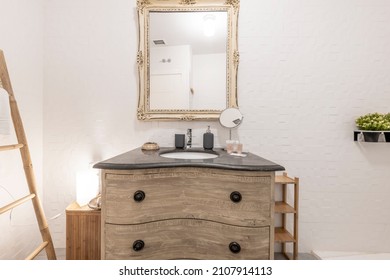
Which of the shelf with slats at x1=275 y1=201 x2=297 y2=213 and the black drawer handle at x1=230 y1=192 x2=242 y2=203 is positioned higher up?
the black drawer handle at x1=230 y1=192 x2=242 y2=203

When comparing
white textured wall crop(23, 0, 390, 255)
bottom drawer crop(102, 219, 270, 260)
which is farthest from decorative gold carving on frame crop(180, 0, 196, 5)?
bottom drawer crop(102, 219, 270, 260)

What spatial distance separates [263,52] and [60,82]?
1621 millimetres

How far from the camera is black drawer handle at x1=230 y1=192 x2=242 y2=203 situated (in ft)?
3.55

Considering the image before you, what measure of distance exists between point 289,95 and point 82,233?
1772 millimetres

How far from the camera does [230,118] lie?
1.70 m

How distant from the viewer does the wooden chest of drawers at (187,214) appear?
107 cm

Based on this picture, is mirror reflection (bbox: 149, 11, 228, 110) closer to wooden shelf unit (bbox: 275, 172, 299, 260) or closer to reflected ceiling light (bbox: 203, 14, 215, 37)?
reflected ceiling light (bbox: 203, 14, 215, 37)

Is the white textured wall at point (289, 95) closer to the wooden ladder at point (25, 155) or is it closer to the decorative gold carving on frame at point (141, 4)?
the decorative gold carving on frame at point (141, 4)

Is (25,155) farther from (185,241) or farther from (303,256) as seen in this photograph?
(303,256)

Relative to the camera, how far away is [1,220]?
4.66ft

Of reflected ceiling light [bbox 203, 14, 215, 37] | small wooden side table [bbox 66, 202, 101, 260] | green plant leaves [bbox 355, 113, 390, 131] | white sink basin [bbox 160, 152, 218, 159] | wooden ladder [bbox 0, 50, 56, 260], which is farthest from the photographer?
reflected ceiling light [bbox 203, 14, 215, 37]

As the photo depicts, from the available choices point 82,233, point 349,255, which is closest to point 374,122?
point 349,255

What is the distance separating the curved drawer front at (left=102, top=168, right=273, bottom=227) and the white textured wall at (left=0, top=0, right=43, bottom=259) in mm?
888
